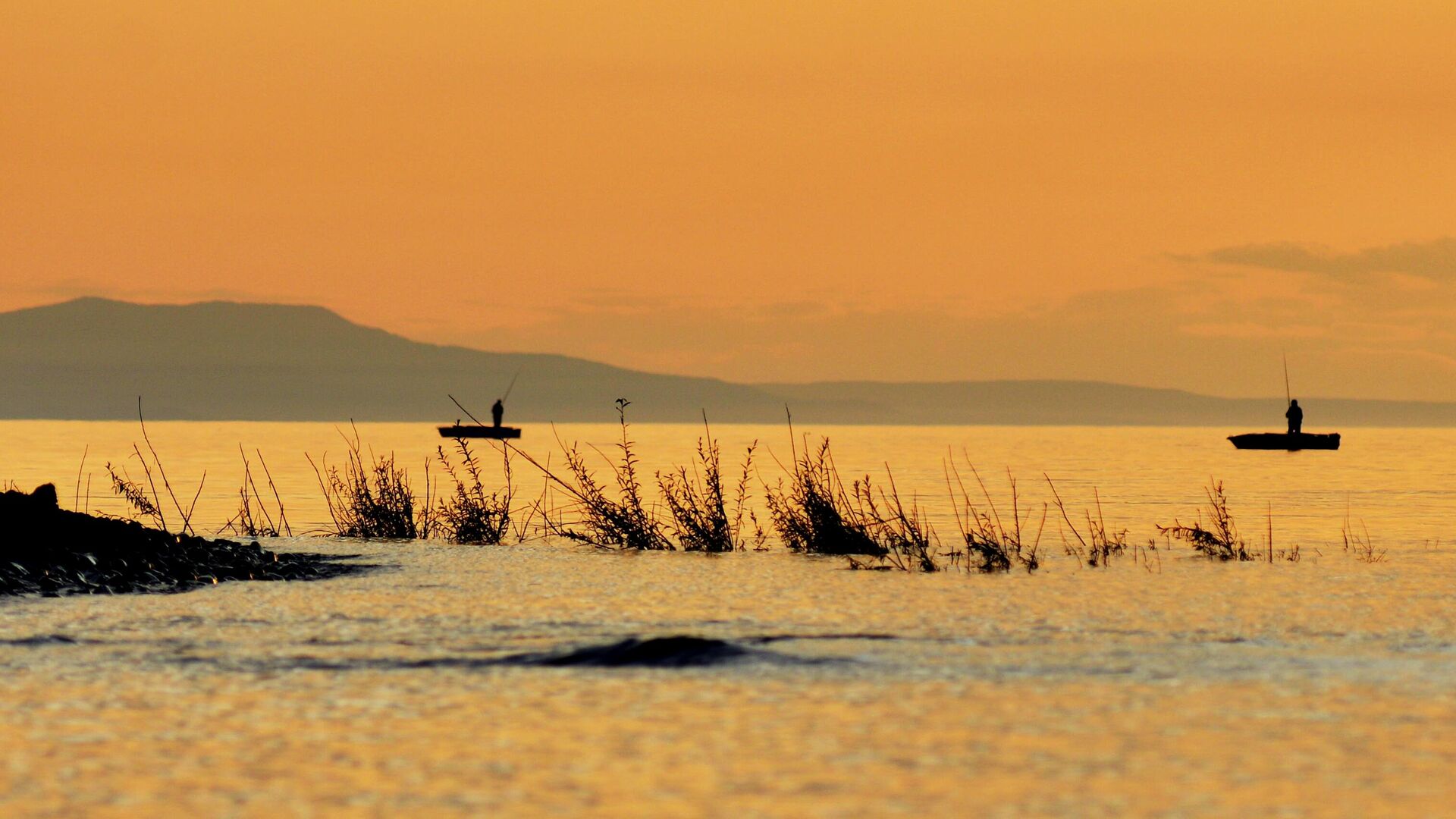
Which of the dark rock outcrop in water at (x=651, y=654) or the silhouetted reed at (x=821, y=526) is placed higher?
the silhouetted reed at (x=821, y=526)

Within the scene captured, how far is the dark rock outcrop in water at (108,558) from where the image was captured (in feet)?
59.5

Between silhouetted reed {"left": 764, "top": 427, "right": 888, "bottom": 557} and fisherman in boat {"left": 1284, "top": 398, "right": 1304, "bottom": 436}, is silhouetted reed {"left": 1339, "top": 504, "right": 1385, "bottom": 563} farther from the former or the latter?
fisherman in boat {"left": 1284, "top": 398, "right": 1304, "bottom": 436}

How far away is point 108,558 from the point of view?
19.5 metres

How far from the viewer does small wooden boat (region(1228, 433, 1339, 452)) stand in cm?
8944

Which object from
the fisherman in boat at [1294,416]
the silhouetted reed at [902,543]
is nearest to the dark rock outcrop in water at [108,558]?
the silhouetted reed at [902,543]

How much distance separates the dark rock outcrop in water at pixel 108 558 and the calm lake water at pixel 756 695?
92 centimetres

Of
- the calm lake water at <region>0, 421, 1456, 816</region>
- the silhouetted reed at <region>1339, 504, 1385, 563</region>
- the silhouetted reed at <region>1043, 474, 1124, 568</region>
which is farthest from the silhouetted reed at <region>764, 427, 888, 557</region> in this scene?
the silhouetted reed at <region>1339, 504, 1385, 563</region>

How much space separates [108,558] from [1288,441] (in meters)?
79.0

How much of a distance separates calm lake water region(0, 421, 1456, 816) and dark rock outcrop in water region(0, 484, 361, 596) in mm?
917

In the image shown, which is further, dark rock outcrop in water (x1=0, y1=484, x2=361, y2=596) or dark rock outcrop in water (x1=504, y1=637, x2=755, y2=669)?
dark rock outcrop in water (x1=0, y1=484, x2=361, y2=596)

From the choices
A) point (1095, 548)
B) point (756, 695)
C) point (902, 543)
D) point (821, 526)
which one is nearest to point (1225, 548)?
point (1095, 548)

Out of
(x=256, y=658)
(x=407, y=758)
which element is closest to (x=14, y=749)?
(x=407, y=758)

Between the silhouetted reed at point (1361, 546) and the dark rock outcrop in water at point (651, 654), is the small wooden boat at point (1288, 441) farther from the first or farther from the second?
the dark rock outcrop in water at point (651, 654)

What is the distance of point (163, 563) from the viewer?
19531 mm
